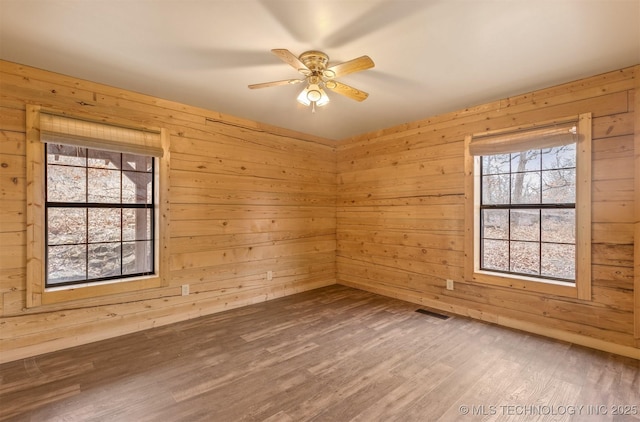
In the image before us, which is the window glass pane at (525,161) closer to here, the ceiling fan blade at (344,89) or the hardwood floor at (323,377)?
the hardwood floor at (323,377)

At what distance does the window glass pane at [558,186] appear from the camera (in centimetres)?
286

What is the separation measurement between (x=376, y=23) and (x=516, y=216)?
8.33 ft

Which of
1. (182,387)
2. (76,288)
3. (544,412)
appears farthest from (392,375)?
(76,288)

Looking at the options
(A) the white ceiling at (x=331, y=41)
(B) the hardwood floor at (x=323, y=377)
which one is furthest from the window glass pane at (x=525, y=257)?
(A) the white ceiling at (x=331, y=41)

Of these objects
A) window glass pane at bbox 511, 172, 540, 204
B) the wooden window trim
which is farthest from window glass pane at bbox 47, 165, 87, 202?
window glass pane at bbox 511, 172, 540, 204

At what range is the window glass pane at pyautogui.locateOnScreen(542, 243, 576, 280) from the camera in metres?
2.86

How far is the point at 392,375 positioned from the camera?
87.4 inches

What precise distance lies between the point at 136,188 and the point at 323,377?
2691mm

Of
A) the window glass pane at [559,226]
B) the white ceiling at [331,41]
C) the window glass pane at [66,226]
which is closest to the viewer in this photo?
the white ceiling at [331,41]

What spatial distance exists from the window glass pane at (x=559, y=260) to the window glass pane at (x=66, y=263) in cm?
464

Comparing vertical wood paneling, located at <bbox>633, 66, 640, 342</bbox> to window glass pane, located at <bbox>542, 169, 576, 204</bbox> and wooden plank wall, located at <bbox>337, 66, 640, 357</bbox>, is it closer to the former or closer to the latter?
wooden plank wall, located at <bbox>337, 66, 640, 357</bbox>

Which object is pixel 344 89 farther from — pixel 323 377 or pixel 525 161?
pixel 323 377

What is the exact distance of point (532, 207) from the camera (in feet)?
10.1

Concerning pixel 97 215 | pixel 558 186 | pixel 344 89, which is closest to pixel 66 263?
pixel 97 215
